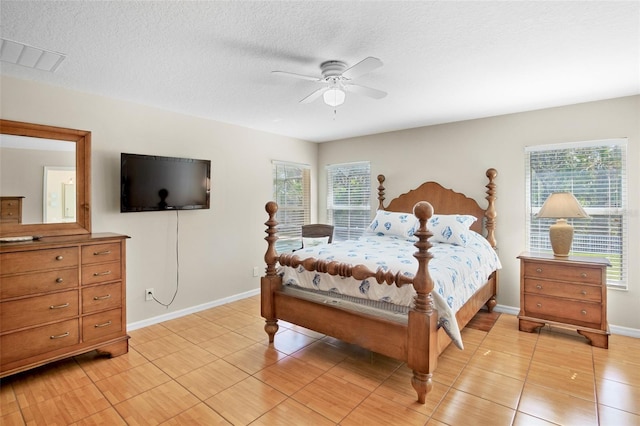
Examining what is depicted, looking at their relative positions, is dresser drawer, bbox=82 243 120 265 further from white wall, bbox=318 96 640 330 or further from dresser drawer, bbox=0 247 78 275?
white wall, bbox=318 96 640 330

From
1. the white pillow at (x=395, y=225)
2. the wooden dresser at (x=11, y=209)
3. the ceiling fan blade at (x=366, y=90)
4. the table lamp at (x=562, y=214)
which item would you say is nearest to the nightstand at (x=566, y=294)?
the table lamp at (x=562, y=214)

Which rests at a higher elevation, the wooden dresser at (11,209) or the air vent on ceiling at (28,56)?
the air vent on ceiling at (28,56)

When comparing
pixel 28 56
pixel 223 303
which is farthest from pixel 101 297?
pixel 28 56

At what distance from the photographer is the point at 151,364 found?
2600mm

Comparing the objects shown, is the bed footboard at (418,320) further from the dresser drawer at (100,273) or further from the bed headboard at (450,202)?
the bed headboard at (450,202)

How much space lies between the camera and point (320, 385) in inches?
90.4

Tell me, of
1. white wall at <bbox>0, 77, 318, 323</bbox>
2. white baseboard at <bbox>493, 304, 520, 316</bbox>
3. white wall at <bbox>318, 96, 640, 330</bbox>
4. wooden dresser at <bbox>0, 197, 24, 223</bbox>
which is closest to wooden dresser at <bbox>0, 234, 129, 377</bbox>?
wooden dresser at <bbox>0, 197, 24, 223</bbox>

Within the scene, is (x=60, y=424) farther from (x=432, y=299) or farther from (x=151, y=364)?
(x=432, y=299)

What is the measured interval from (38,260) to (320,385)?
2271mm

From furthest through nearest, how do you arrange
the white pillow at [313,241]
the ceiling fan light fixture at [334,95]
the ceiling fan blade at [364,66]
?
the white pillow at [313,241]
the ceiling fan light fixture at [334,95]
the ceiling fan blade at [364,66]

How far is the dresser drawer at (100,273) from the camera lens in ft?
8.47

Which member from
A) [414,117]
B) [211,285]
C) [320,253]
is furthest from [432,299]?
[211,285]

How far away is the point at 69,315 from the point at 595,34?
415cm

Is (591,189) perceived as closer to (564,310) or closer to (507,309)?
(564,310)
